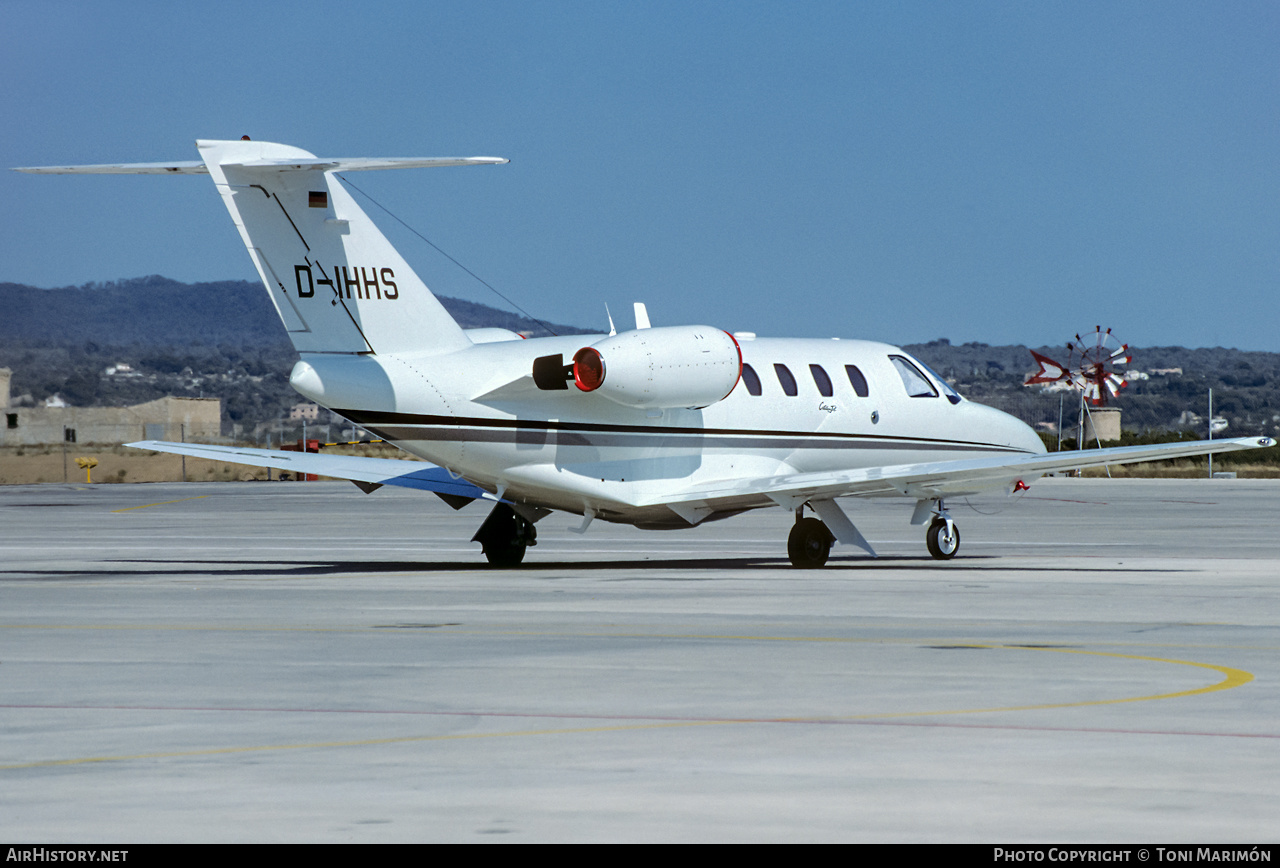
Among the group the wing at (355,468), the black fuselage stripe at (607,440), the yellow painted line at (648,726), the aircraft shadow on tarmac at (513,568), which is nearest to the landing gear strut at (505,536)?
the aircraft shadow on tarmac at (513,568)

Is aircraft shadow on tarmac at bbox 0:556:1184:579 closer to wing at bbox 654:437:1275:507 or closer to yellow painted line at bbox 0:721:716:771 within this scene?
wing at bbox 654:437:1275:507

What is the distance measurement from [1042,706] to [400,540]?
24.6 meters

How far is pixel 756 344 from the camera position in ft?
89.1

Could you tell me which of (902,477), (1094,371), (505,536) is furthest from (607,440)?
(1094,371)

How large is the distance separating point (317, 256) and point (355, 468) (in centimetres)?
549

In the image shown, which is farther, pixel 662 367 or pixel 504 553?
pixel 504 553

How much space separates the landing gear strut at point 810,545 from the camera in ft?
84.2

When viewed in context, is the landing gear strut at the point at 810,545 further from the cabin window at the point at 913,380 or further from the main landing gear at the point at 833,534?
the cabin window at the point at 913,380

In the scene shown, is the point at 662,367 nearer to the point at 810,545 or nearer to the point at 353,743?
the point at 810,545

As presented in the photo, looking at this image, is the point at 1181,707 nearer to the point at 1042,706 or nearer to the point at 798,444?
the point at 1042,706

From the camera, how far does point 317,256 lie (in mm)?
22094

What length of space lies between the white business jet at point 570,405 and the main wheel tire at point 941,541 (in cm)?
2

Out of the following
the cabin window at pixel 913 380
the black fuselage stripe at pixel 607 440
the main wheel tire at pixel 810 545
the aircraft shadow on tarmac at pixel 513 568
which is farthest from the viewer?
the cabin window at pixel 913 380

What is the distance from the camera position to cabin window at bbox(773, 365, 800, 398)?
2670cm
